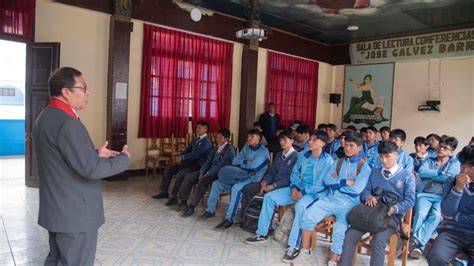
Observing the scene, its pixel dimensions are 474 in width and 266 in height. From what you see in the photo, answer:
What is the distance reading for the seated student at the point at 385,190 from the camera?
2.38 metres

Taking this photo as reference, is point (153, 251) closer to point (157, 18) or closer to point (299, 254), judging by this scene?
point (299, 254)

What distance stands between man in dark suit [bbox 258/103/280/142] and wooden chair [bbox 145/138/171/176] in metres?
2.24

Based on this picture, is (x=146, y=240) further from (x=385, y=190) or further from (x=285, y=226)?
(x=385, y=190)

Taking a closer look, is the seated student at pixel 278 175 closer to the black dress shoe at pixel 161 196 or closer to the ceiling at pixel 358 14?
the black dress shoe at pixel 161 196

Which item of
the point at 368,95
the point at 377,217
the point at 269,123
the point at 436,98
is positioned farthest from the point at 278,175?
the point at 368,95

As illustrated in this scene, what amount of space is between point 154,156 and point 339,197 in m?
3.71

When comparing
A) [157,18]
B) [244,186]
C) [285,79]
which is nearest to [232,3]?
[157,18]

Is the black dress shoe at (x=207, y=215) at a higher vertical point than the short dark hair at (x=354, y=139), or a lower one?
lower

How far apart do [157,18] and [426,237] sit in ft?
16.3

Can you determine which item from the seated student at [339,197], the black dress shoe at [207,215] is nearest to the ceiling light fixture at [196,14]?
the black dress shoe at [207,215]

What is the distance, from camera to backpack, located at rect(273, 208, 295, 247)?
10.1 ft

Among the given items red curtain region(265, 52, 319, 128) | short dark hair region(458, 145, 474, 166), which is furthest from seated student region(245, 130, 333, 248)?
red curtain region(265, 52, 319, 128)

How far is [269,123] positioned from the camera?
705cm

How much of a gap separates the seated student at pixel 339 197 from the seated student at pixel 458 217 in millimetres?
628
